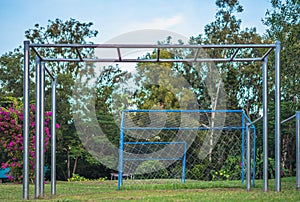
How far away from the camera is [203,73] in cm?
1752

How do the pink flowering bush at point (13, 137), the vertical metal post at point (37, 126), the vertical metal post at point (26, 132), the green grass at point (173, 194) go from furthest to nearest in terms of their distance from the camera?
the pink flowering bush at point (13, 137) < the vertical metal post at point (37, 126) < the vertical metal post at point (26, 132) < the green grass at point (173, 194)

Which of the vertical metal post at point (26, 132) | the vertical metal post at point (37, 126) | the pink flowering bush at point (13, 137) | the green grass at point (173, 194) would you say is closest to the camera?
the green grass at point (173, 194)

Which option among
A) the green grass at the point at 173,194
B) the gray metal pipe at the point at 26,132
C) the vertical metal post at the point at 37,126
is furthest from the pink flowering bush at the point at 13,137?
the gray metal pipe at the point at 26,132

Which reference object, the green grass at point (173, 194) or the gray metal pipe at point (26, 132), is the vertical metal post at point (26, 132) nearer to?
the gray metal pipe at point (26, 132)

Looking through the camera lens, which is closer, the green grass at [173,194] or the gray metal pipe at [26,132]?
the green grass at [173,194]

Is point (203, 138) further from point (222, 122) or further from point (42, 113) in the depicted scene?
point (42, 113)

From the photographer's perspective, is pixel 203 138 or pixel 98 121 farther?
pixel 98 121

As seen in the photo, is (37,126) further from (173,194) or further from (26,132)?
(173,194)

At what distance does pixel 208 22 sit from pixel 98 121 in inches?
208

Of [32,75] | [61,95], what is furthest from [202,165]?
[32,75]

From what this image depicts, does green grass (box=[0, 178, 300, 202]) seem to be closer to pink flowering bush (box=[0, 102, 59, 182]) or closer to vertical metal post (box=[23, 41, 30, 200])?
vertical metal post (box=[23, 41, 30, 200])

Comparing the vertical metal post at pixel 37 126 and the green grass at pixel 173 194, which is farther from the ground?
the vertical metal post at pixel 37 126

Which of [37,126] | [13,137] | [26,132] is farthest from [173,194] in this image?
[13,137]

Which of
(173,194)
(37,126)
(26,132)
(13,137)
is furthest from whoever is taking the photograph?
(13,137)
